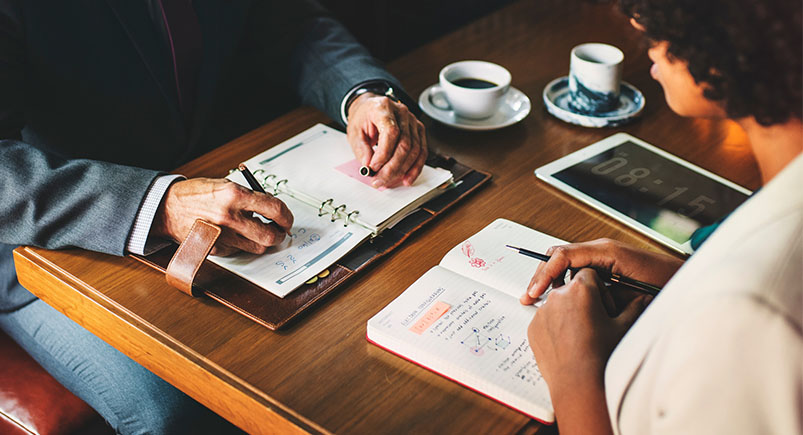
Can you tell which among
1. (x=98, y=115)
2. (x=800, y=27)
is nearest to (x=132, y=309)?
Result: (x=98, y=115)

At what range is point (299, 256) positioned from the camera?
991mm

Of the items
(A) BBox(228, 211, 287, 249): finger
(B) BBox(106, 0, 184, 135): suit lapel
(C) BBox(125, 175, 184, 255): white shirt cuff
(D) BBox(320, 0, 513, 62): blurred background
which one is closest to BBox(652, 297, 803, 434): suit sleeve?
(A) BBox(228, 211, 287, 249): finger

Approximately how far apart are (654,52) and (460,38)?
1062mm

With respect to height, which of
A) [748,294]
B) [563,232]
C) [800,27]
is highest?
[800,27]

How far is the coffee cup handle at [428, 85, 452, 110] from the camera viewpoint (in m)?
1.43

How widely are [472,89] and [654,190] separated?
17.0 inches

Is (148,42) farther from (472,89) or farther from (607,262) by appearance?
(607,262)

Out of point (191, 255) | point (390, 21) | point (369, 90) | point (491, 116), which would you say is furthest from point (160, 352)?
point (390, 21)

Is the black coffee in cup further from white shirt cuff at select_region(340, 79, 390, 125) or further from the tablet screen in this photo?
the tablet screen

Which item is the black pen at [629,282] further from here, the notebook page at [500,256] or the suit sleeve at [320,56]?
the suit sleeve at [320,56]

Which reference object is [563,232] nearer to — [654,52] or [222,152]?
[654,52]

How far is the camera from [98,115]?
1276 millimetres

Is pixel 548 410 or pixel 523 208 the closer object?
pixel 548 410

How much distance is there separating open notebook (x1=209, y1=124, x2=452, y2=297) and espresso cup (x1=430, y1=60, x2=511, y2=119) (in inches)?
9.2
